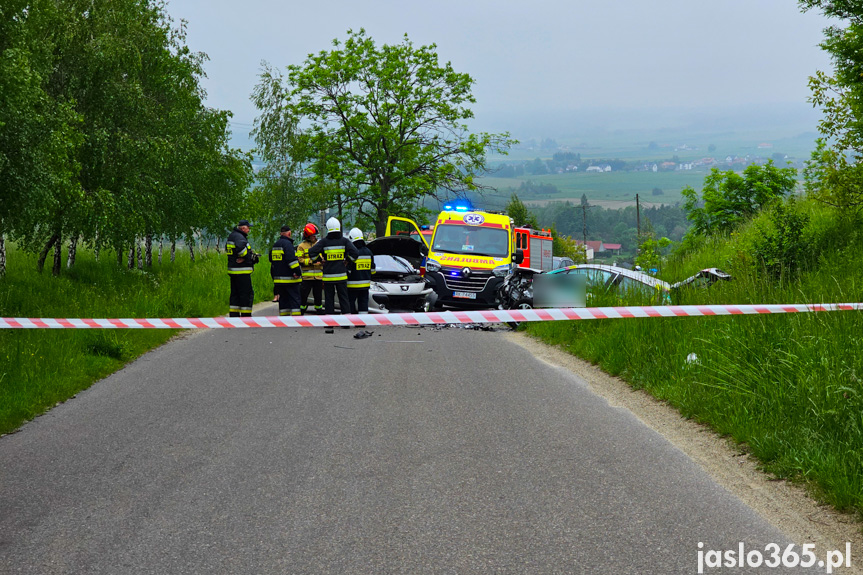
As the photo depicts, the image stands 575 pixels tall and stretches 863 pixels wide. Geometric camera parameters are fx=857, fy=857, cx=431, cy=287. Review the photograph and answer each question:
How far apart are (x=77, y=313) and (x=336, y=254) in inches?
186

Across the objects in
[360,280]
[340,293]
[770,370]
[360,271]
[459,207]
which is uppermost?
[459,207]

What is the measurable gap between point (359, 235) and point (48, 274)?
9.57m

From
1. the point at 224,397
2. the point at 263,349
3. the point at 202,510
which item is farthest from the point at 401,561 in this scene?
the point at 263,349

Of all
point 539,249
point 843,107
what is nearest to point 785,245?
point 843,107

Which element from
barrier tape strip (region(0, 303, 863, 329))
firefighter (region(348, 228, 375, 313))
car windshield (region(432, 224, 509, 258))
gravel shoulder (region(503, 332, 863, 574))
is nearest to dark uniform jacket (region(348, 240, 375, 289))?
firefighter (region(348, 228, 375, 313))

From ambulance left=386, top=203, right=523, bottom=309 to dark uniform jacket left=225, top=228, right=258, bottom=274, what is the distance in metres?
5.31

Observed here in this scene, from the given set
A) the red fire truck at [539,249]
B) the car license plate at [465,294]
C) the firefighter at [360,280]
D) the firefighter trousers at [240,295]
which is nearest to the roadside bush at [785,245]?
the car license plate at [465,294]

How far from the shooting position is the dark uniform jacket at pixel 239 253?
639 inches

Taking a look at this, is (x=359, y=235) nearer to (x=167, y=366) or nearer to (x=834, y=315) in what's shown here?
(x=167, y=366)

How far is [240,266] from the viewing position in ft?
54.3

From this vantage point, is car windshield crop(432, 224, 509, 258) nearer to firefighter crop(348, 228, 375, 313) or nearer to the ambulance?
the ambulance

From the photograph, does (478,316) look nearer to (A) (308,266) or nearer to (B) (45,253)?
(A) (308,266)

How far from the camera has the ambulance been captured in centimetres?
2017

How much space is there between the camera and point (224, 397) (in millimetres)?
9305
